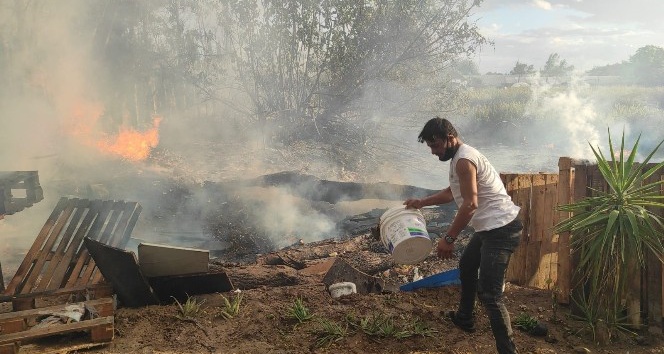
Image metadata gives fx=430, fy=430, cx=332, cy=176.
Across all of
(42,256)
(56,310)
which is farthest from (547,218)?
(42,256)

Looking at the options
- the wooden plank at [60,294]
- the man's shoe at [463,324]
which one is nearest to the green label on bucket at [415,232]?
the man's shoe at [463,324]

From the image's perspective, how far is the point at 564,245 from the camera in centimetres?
444

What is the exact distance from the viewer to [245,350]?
12.4ft

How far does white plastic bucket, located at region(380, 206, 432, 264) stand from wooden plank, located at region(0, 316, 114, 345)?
8.63 ft

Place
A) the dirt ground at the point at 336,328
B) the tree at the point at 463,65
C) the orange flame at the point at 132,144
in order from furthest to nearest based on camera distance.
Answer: the tree at the point at 463,65, the orange flame at the point at 132,144, the dirt ground at the point at 336,328

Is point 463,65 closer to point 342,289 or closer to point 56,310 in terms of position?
point 342,289

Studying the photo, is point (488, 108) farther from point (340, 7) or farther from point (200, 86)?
point (200, 86)

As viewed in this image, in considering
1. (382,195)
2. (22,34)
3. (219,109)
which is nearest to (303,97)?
(219,109)

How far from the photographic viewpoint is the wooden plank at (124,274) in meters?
4.43

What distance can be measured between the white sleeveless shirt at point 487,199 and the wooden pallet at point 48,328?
10.9 feet

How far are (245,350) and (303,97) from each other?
1299 centimetres

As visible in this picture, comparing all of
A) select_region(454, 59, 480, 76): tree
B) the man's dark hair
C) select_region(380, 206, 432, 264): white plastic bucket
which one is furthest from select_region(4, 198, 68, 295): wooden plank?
select_region(454, 59, 480, 76): tree

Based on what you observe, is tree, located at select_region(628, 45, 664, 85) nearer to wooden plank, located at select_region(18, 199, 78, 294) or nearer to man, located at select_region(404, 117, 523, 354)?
man, located at select_region(404, 117, 523, 354)

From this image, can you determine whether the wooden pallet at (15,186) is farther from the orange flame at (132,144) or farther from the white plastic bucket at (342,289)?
the orange flame at (132,144)
